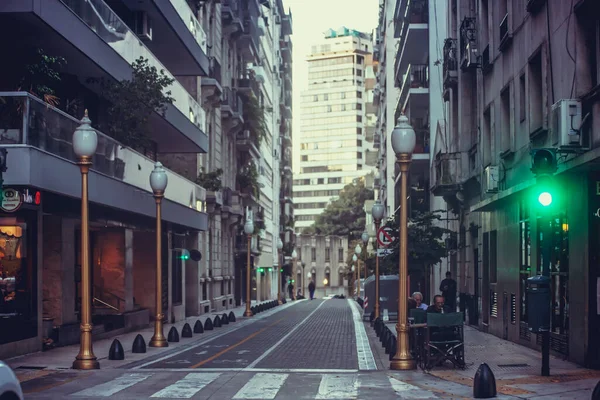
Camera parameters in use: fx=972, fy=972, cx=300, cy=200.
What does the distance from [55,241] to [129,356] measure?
4.82m

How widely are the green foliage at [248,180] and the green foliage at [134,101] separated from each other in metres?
31.2

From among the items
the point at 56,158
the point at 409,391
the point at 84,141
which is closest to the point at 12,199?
the point at 56,158

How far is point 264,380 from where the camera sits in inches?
629

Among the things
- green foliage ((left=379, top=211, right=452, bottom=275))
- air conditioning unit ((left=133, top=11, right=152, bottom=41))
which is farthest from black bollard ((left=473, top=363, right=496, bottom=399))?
air conditioning unit ((left=133, top=11, right=152, bottom=41))

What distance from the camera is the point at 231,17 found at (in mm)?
54438

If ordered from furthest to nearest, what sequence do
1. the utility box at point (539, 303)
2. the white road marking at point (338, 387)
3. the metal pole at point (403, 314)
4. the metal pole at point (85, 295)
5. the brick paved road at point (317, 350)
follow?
the brick paved road at point (317, 350), the metal pole at point (85, 295), the metal pole at point (403, 314), the utility box at point (539, 303), the white road marking at point (338, 387)

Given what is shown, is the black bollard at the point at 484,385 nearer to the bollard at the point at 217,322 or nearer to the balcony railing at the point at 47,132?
the balcony railing at the point at 47,132

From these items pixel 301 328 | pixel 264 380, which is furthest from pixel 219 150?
pixel 264 380

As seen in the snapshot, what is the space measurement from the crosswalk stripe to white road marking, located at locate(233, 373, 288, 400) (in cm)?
69

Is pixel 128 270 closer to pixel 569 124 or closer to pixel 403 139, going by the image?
pixel 403 139

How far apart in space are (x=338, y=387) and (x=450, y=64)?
2109cm

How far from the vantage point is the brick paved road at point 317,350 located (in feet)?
62.7

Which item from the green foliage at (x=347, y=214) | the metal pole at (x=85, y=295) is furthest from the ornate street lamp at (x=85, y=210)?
the green foliage at (x=347, y=214)

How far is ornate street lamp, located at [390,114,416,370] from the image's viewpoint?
17.8 meters
